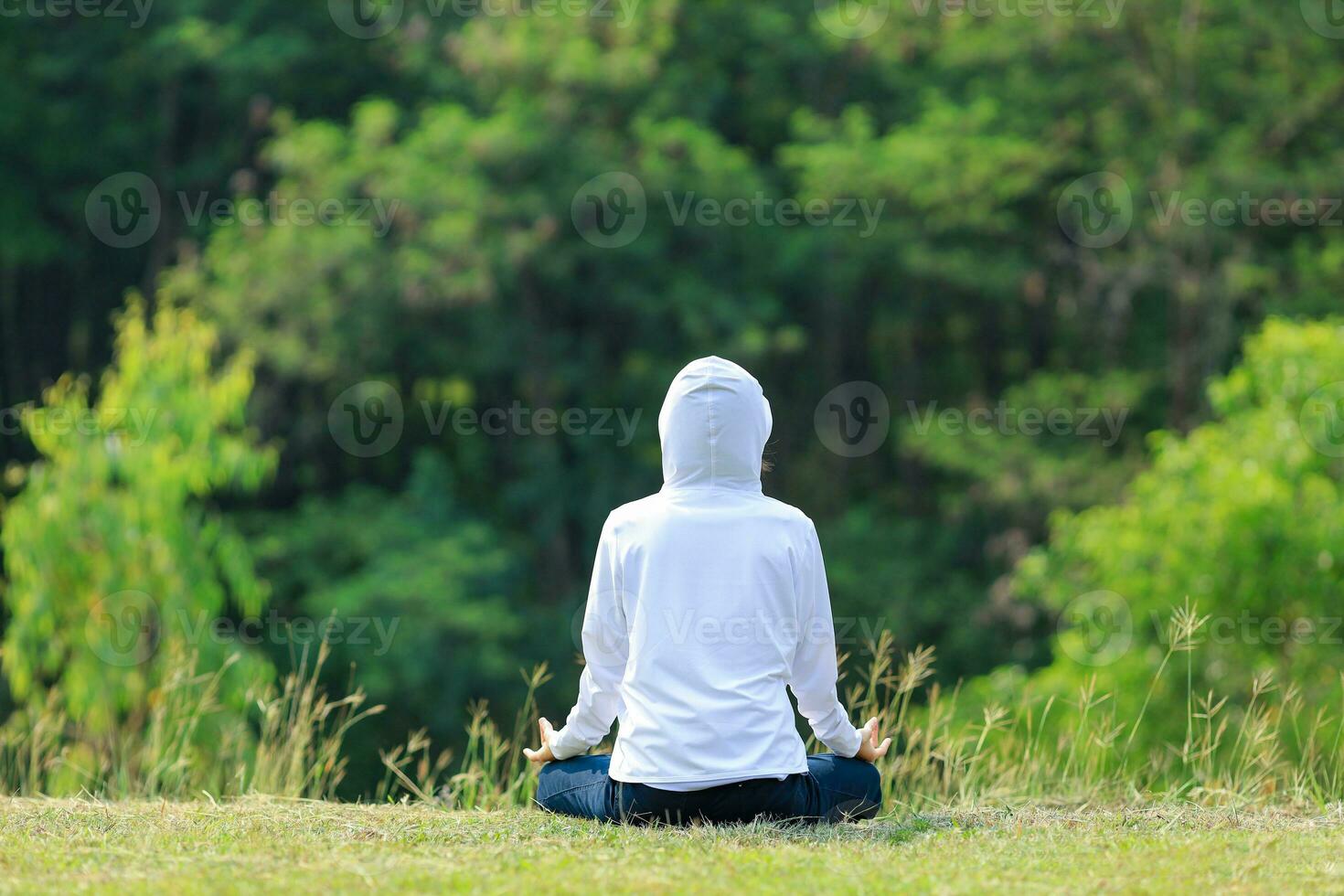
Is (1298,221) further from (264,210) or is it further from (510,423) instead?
(264,210)

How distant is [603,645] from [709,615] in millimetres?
290

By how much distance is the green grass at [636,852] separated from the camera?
2998 millimetres

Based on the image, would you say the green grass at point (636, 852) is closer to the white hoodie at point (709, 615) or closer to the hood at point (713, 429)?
the white hoodie at point (709, 615)

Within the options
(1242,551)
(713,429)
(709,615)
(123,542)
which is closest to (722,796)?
(709,615)

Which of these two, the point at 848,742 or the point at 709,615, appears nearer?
the point at 709,615

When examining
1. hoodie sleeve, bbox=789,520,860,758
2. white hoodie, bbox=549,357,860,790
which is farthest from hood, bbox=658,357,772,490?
hoodie sleeve, bbox=789,520,860,758

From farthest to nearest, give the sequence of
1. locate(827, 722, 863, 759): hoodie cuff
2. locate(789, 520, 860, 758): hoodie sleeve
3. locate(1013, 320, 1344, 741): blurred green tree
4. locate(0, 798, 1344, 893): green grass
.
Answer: locate(1013, 320, 1344, 741): blurred green tree
locate(827, 722, 863, 759): hoodie cuff
locate(789, 520, 860, 758): hoodie sleeve
locate(0, 798, 1344, 893): green grass

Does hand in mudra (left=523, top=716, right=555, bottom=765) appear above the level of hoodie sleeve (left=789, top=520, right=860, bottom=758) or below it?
below

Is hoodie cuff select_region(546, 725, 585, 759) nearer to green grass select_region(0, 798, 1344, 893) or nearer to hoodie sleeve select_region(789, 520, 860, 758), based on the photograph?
green grass select_region(0, 798, 1344, 893)

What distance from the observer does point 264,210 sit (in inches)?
613

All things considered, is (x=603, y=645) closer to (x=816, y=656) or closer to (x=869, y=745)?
(x=816, y=656)

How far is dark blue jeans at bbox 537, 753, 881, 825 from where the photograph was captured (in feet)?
11.6

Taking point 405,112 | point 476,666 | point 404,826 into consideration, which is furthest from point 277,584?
point 404,826

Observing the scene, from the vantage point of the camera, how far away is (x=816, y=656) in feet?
11.8
